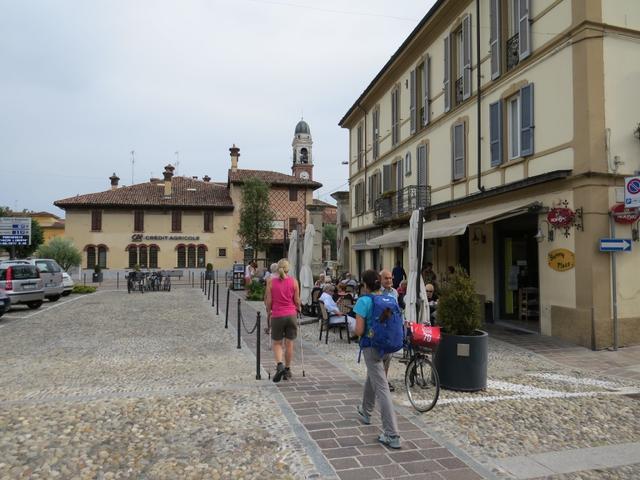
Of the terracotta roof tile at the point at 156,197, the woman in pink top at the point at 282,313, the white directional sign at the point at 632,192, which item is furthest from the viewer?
the terracotta roof tile at the point at 156,197

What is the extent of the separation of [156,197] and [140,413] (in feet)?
126

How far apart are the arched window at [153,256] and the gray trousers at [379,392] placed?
3801 cm

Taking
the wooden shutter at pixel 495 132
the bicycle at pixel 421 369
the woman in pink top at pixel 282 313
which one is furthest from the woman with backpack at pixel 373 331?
the wooden shutter at pixel 495 132

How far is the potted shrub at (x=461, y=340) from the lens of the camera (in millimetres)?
5656

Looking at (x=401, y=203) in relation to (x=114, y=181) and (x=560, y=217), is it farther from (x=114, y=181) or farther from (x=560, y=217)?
(x=114, y=181)

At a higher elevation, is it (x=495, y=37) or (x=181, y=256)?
(x=495, y=37)

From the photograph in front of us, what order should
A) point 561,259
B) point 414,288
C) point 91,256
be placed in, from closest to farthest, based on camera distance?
point 414,288, point 561,259, point 91,256

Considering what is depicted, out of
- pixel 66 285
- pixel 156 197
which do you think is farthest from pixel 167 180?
pixel 66 285

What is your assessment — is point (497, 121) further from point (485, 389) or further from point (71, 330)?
point (71, 330)

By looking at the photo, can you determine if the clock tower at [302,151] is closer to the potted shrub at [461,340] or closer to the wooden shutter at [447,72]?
the wooden shutter at [447,72]

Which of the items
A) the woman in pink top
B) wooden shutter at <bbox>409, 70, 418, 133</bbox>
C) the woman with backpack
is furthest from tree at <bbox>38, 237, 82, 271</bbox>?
the woman with backpack

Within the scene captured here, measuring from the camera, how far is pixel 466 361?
5664 millimetres

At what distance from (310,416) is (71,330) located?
27.6 feet

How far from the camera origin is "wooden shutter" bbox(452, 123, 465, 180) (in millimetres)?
13703
